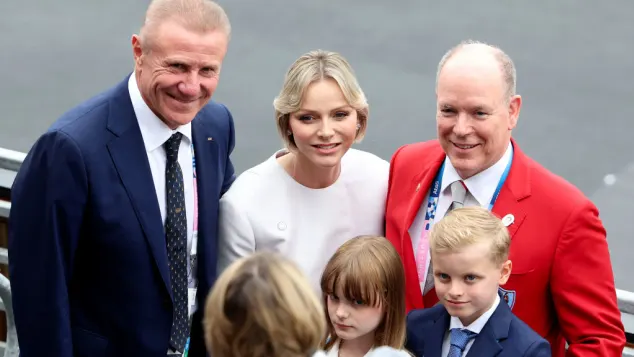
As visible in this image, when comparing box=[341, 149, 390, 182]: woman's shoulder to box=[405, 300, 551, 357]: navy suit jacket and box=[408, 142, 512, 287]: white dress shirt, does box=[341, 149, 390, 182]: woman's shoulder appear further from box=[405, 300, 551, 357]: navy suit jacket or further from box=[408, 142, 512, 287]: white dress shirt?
box=[405, 300, 551, 357]: navy suit jacket

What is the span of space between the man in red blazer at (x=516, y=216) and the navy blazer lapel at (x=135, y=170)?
2.50ft

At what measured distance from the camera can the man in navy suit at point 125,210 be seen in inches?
151

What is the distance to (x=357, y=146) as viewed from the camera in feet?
29.6

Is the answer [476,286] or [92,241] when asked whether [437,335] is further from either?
[92,241]

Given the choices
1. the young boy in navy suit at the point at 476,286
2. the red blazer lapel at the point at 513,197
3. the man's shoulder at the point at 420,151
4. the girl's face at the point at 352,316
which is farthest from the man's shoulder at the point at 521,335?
the man's shoulder at the point at 420,151

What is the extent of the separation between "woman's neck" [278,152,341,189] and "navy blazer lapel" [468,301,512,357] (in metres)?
0.77

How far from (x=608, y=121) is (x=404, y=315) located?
6114 mm

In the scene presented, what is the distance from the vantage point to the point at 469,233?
3.78 metres

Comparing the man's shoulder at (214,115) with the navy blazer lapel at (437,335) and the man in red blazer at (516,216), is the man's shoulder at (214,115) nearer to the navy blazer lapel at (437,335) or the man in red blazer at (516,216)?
the man in red blazer at (516,216)

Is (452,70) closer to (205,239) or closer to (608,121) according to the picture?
(205,239)

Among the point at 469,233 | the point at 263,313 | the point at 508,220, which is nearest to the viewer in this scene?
the point at 263,313

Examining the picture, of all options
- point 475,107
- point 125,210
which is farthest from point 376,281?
point 125,210

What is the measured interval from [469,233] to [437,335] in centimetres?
35

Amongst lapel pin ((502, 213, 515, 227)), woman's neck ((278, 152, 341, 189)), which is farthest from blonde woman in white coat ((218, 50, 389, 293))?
lapel pin ((502, 213, 515, 227))
